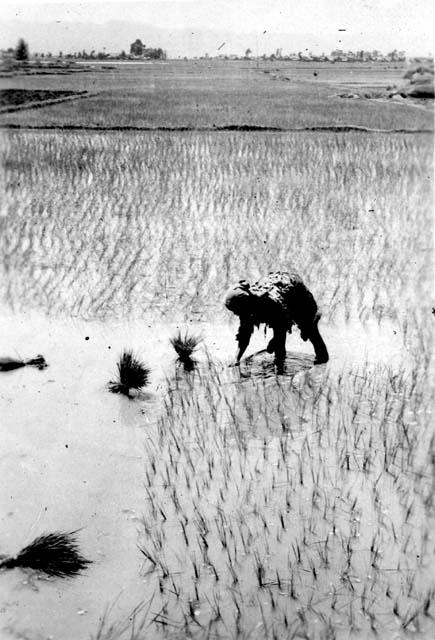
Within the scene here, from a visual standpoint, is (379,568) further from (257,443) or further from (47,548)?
(47,548)

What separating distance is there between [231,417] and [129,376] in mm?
661

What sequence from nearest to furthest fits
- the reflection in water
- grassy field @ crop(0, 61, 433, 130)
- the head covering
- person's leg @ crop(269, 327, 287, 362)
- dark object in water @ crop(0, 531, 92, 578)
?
dark object in water @ crop(0, 531, 92, 578)
the head covering
person's leg @ crop(269, 327, 287, 362)
the reflection in water
grassy field @ crop(0, 61, 433, 130)

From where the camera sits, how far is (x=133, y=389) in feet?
12.8

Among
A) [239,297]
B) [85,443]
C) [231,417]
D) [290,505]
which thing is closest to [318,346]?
[239,297]

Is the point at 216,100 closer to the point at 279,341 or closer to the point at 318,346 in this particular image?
the point at 318,346

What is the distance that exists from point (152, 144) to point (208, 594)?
9670 millimetres

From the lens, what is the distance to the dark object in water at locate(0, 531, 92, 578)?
250 centimetres

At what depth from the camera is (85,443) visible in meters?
3.40

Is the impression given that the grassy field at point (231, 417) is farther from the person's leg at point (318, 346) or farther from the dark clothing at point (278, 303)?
the dark clothing at point (278, 303)

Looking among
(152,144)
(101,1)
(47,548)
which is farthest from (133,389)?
(152,144)

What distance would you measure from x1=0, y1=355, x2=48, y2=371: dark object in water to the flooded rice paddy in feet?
0.26

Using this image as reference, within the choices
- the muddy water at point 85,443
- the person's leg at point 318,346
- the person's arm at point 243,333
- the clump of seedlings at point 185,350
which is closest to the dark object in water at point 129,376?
the muddy water at point 85,443

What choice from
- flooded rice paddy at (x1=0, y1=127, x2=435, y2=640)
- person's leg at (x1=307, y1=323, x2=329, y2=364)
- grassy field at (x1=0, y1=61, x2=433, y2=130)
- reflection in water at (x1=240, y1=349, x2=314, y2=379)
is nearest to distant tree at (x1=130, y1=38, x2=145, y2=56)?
grassy field at (x1=0, y1=61, x2=433, y2=130)

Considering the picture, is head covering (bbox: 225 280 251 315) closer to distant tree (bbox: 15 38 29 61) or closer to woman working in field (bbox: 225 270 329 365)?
woman working in field (bbox: 225 270 329 365)
